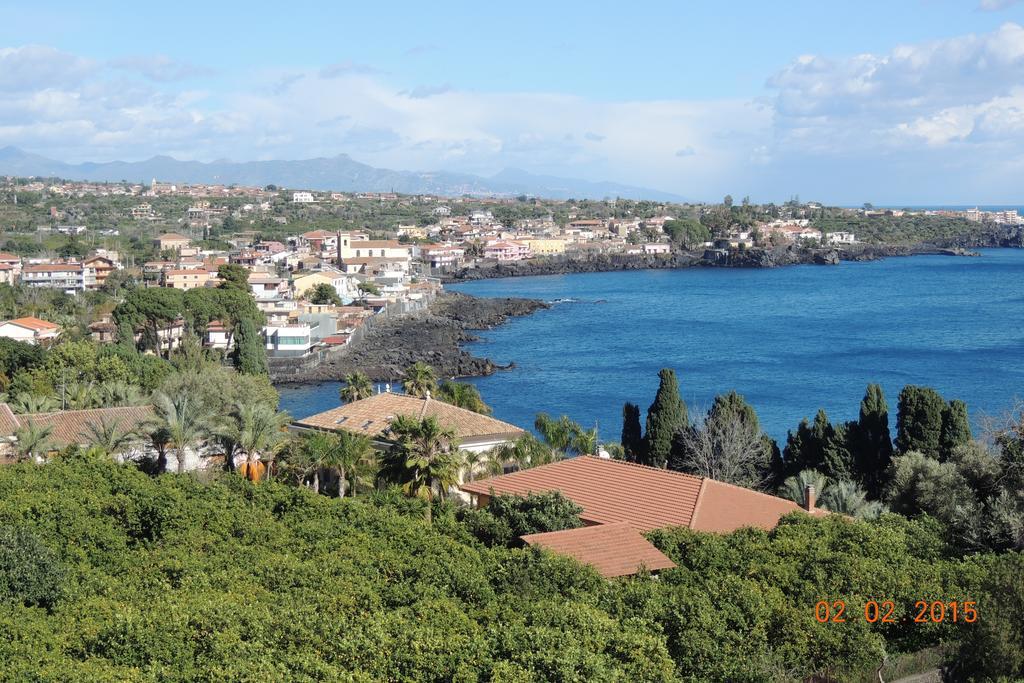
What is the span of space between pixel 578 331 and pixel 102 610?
60.1 m

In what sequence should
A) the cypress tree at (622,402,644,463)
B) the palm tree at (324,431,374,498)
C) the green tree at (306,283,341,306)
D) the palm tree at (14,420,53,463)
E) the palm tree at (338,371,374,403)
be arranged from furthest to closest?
1. the green tree at (306,283,341,306)
2. the palm tree at (338,371,374,403)
3. the cypress tree at (622,402,644,463)
4. the palm tree at (14,420,53,463)
5. the palm tree at (324,431,374,498)

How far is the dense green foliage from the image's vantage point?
1003cm

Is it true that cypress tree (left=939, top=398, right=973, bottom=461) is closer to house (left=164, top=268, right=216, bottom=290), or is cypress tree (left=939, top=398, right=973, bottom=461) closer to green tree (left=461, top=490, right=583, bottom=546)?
green tree (left=461, top=490, right=583, bottom=546)

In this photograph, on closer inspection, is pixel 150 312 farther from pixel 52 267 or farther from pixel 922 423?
pixel 922 423

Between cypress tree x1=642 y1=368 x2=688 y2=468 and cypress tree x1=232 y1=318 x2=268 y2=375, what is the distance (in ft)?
78.7

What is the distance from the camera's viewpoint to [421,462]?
18.0 metres

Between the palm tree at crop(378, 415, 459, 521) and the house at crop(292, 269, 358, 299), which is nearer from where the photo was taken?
the palm tree at crop(378, 415, 459, 521)

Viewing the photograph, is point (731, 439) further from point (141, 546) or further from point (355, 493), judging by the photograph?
point (141, 546)

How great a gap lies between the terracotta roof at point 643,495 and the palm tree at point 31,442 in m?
9.99

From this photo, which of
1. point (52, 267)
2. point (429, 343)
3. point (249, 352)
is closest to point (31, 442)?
point (249, 352)

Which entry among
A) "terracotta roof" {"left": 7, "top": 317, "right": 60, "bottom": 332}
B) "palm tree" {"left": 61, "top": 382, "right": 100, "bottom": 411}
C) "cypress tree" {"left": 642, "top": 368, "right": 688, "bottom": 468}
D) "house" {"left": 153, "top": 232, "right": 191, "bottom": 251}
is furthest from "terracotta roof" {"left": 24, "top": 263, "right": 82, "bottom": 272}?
"cypress tree" {"left": 642, "top": 368, "right": 688, "bottom": 468}

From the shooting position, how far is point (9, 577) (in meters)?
12.5

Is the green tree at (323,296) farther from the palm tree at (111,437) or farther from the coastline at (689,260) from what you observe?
the palm tree at (111,437)

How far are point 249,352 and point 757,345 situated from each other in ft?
104
